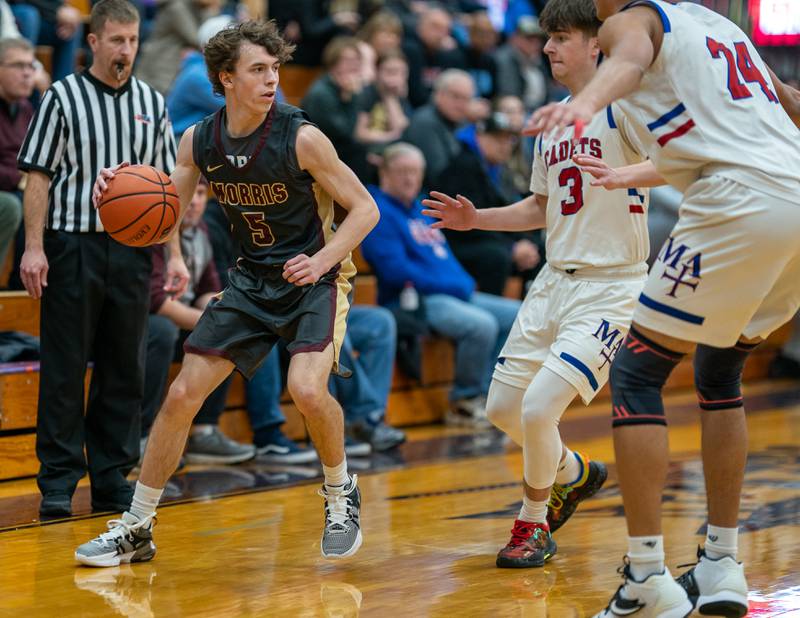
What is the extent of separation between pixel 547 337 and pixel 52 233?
239 centimetres

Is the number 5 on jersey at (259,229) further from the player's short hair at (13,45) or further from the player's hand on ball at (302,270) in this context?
the player's short hair at (13,45)

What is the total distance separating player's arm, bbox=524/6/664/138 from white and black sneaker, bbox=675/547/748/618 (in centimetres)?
157

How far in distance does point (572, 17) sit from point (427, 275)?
13.8ft

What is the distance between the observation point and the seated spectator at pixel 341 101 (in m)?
9.45

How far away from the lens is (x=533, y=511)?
15.8 feet

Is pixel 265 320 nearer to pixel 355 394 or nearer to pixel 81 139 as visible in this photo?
pixel 81 139

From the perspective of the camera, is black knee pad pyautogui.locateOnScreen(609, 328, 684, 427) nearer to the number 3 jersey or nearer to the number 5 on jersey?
the number 3 jersey

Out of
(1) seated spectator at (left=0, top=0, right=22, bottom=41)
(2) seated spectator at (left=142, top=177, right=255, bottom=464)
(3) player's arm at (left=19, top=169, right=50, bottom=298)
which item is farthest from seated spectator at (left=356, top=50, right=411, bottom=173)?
(3) player's arm at (left=19, top=169, right=50, bottom=298)

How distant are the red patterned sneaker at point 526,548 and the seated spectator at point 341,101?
5.03 metres

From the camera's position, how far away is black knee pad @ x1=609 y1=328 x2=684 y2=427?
381cm

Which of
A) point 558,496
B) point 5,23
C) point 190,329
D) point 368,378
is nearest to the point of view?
point 558,496

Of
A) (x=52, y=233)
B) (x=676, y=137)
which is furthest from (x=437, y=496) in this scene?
(x=676, y=137)

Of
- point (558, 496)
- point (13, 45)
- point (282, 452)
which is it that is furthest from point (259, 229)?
point (13, 45)

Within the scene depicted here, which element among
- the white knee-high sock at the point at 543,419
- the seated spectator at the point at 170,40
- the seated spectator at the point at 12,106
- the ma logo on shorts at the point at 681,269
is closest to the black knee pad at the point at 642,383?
the ma logo on shorts at the point at 681,269
